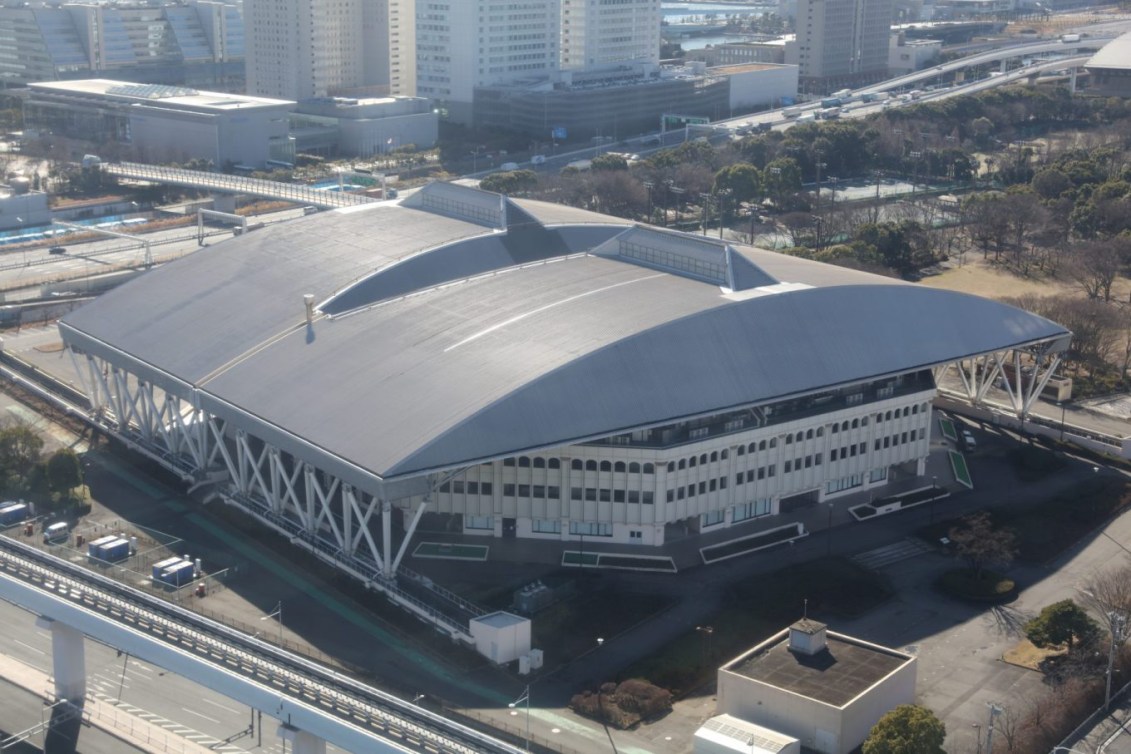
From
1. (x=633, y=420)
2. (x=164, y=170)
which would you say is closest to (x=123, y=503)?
(x=633, y=420)

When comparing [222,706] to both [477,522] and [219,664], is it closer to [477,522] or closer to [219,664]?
[219,664]

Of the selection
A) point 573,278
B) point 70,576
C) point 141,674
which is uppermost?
point 573,278

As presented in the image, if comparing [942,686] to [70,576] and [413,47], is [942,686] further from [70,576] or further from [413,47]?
[413,47]

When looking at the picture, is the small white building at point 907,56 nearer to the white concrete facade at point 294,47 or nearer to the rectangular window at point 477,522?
the white concrete facade at point 294,47

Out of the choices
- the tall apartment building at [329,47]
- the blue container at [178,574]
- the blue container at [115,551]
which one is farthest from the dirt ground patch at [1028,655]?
the tall apartment building at [329,47]

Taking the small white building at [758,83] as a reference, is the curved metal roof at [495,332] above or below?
below
